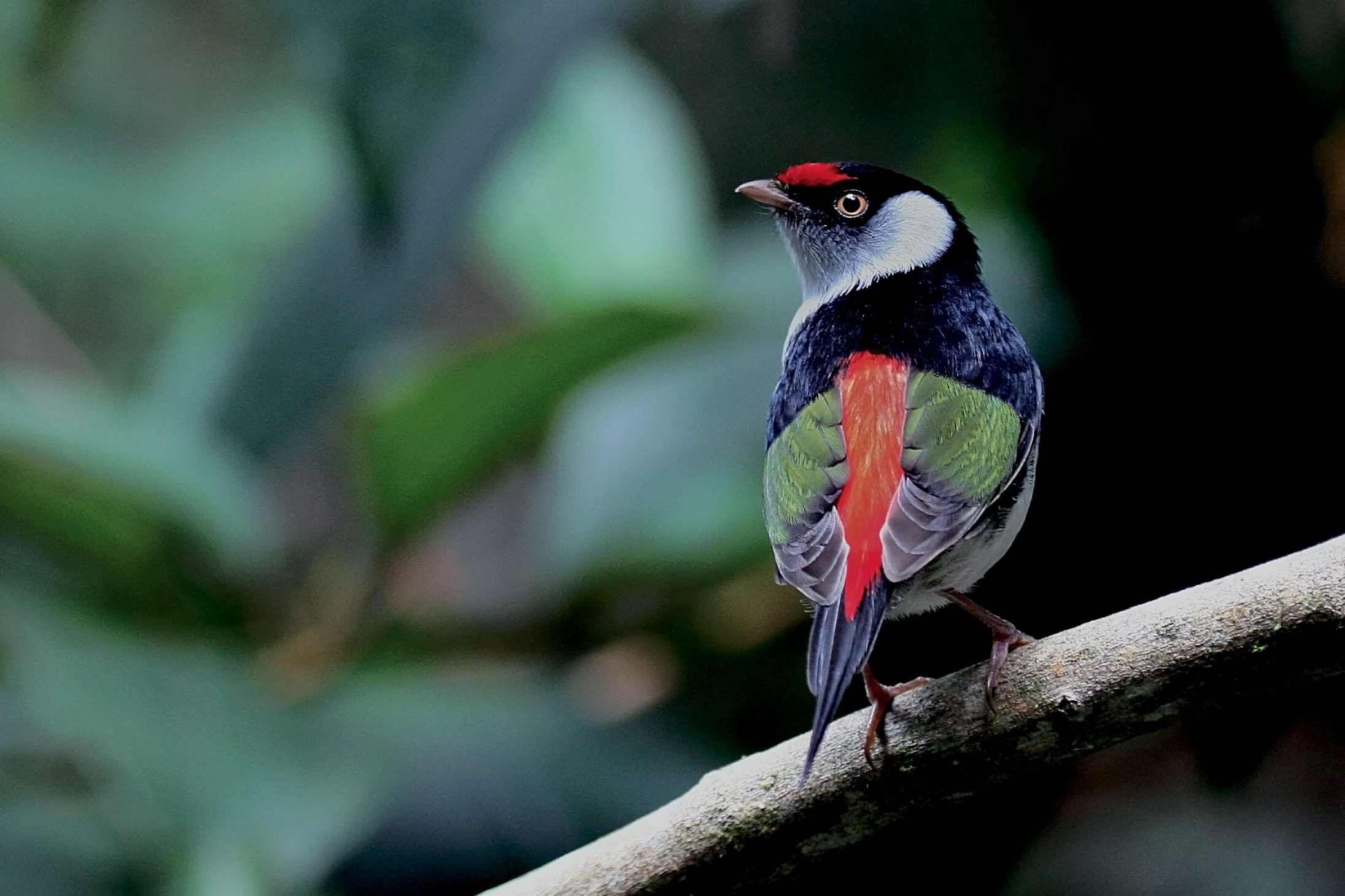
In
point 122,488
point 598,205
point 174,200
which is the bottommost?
point 122,488

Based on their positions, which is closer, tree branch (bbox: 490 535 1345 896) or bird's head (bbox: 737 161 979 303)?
tree branch (bbox: 490 535 1345 896)

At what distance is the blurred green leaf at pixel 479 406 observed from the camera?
3383 millimetres

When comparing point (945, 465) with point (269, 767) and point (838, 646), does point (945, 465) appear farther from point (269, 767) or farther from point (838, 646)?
point (269, 767)

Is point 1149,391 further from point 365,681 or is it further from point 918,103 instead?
point 365,681

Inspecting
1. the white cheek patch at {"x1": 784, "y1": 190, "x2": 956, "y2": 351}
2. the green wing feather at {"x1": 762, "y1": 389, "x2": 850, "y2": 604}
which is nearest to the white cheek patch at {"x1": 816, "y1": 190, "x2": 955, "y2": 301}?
the white cheek patch at {"x1": 784, "y1": 190, "x2": 956, "y2": 351}

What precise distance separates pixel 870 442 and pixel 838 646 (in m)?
0.30

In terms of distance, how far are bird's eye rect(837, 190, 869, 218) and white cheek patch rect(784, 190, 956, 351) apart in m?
0.02

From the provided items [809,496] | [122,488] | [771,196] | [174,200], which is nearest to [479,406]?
[122,488]

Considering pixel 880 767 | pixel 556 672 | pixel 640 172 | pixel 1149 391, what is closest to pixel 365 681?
pixel 556 672

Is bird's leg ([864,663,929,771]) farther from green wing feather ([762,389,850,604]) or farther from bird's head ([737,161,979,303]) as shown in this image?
bird's head ([737,161,979,303])

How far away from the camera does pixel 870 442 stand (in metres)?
1.64

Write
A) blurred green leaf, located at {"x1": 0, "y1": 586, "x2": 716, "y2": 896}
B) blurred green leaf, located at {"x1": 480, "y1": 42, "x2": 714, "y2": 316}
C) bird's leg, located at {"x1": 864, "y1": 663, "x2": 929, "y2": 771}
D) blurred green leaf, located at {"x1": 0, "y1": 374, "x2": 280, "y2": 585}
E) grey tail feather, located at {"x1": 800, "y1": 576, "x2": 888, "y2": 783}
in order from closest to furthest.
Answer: grey tail feather, located at {"x1": 800, "y1": 576, "x2": 888, "y2": 783} → bird's leg, located at {"x1": 864, "y1": 663, "x2": 929, "y2": 771} → blurred green leaf, located at {"x1": 0, "y1": 586, "x2": 716, "y2": 896} → blurred green leaf, located at {"x1": 0, "y1": 374, "x2": 280, "y2": 585} → blurred green leaf, located at {"x1": 480, "y1": 42, "x2": 714, "y2": 316}

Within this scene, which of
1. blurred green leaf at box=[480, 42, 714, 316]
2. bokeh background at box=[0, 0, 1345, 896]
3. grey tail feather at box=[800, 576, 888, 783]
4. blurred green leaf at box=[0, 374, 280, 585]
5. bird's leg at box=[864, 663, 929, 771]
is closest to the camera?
grey tail feather at box=[800, 576, 888, 783]

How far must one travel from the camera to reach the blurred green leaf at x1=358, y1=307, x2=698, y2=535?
338 cm
